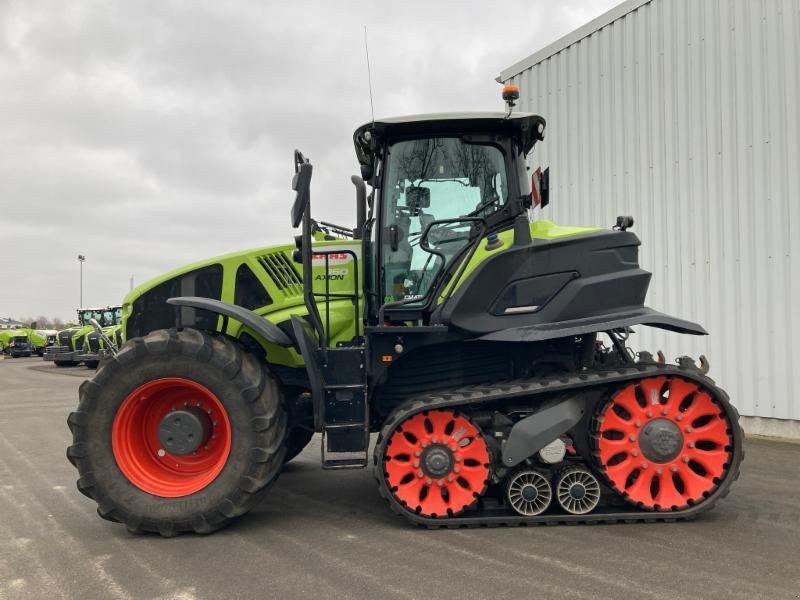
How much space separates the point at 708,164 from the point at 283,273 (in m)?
6.18

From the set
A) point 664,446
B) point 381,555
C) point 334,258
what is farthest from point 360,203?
point 664,446

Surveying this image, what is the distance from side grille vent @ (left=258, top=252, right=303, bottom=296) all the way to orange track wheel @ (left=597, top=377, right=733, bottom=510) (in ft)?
8.29

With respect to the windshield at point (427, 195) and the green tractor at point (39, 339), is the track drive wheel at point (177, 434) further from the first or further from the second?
the green tractor at point (39, 339)

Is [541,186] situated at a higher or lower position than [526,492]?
higher

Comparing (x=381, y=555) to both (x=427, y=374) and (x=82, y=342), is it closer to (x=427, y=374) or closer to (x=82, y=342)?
(x=427, y=374)

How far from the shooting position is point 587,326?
4453 mm

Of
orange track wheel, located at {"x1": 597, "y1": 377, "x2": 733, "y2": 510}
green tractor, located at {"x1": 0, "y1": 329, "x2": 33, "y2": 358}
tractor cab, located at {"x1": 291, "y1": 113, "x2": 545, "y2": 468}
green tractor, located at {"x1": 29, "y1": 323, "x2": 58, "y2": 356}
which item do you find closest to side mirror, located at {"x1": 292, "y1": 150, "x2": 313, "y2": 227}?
tractor cab, located at {"x1": 291, "y1": 113, "x2": 545, "y2": 468}

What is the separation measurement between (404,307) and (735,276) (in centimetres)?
535

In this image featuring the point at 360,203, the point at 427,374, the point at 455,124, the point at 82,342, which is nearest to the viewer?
the point at 455,124

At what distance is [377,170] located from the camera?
4.88 meters

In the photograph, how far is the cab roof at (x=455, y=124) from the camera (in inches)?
182

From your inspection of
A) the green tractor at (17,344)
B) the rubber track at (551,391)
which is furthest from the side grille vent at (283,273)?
the green tractor at (17,344)

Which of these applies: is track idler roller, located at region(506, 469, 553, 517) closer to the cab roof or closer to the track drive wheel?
the track drive wheel

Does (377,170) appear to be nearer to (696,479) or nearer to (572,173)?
(696,479)
